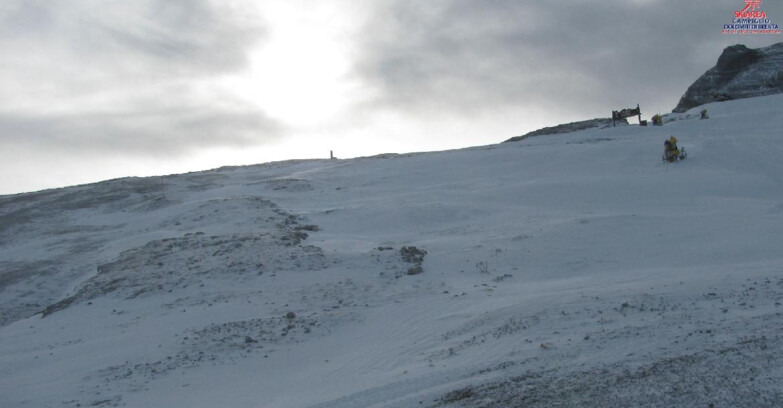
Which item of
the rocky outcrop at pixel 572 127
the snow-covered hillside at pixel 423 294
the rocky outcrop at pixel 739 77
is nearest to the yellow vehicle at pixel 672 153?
the snow-covered hillside at pixel 423 294

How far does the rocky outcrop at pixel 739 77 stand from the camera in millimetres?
44094

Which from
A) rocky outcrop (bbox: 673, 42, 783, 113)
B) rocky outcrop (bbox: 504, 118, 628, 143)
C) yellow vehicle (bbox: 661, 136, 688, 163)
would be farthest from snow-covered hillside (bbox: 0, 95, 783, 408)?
rocky outcrop (bbox: 673, 42, 783, 113)

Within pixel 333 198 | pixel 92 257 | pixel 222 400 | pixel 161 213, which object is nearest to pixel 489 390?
pixel 222 400

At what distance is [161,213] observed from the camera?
2191cm

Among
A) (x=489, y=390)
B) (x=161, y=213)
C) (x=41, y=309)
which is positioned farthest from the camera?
(x=161, y=213)

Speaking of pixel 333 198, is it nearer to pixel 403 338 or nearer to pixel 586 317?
pixel 403 338

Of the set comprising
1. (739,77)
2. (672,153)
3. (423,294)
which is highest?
(739,77)

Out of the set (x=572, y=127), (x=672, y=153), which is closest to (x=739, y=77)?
(x=572, y=127)

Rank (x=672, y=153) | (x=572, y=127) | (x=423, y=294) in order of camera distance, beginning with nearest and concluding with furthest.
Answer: (x=423, y=294) < (x=672, y=153) < (x=572, y=127)

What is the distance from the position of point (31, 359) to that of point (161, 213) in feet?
38.5

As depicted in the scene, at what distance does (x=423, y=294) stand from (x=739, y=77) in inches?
1755

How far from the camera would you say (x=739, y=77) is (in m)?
46.7

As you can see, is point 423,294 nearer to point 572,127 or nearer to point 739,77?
point 572,127

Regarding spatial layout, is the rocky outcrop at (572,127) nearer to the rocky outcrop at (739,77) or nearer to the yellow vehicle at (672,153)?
the rocky outcrop at (739,77)
